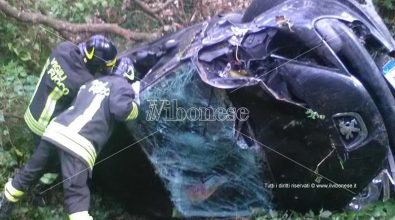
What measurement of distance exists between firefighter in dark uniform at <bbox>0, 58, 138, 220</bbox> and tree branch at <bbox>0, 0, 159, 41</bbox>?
55.5 inches

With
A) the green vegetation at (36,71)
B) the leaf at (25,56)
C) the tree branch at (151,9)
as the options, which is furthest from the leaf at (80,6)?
the leaf at (25,56)

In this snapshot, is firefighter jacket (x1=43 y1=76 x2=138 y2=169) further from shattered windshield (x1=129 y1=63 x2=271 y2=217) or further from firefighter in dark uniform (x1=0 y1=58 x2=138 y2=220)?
shattered windshield (x1=129 y1=63 x2=271 y2=217)

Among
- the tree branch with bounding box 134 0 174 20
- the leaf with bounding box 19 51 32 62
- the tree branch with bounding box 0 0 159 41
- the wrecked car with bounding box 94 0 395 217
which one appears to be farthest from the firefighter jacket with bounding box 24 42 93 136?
the tree branch with bounding box 134 0 174 20

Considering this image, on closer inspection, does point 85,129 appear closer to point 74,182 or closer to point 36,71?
point 74,182

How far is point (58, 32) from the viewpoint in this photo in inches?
199

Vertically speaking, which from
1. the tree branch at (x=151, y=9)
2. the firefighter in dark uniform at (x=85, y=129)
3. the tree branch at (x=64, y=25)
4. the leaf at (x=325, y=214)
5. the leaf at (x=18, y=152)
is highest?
the firefighter in dark uniform at (x=85, y=129)

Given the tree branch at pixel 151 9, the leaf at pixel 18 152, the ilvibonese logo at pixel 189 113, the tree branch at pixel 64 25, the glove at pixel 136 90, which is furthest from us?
the tree branch at pixel 151 9

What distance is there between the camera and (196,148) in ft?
12.0

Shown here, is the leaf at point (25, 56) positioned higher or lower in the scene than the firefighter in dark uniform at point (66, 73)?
lower

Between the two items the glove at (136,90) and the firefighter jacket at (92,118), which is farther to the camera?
the glove at (136,90)

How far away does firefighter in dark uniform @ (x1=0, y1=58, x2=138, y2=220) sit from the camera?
3555 millimetres

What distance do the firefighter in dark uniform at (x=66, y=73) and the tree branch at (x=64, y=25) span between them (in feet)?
3.73

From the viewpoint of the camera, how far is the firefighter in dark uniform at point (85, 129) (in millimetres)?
3555

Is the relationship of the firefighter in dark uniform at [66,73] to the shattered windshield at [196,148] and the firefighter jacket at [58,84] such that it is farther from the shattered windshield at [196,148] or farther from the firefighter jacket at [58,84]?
the shattered windshield at [196,148]
